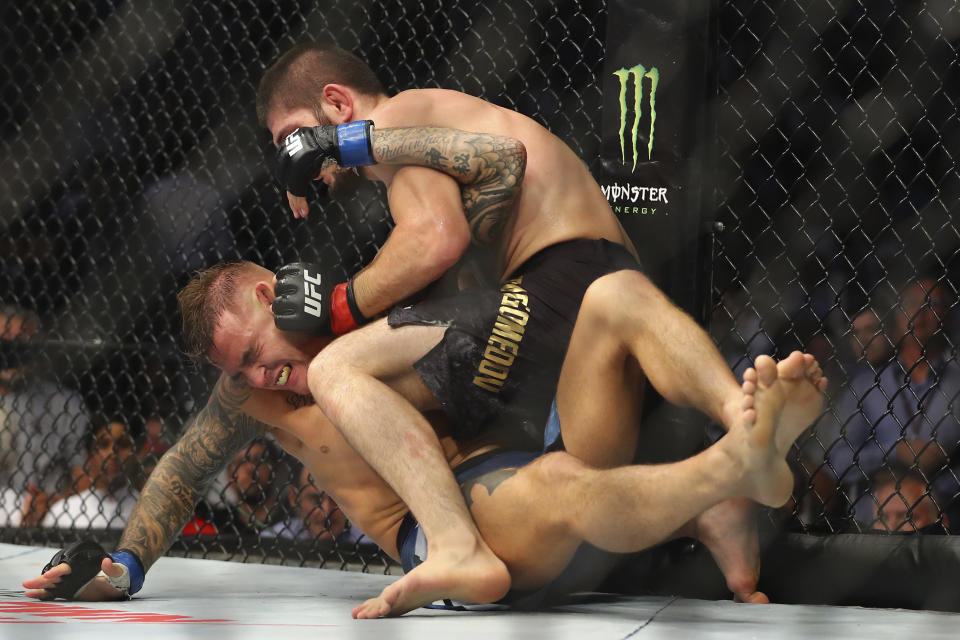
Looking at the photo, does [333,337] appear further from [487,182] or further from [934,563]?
[934,563]

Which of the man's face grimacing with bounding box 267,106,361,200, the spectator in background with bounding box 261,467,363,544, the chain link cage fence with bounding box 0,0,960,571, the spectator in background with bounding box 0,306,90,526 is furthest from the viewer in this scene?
the spectator in background with bounding box 0,306,90,526

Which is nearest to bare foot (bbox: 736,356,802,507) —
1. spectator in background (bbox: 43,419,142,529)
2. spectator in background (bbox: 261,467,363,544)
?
spectator in background (bbox: 261,467,363,544)

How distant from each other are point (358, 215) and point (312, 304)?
1.47 m

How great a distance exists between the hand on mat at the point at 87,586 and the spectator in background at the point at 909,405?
4.40 feet

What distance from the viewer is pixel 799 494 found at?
2195mm

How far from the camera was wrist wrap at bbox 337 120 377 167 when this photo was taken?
1789mm

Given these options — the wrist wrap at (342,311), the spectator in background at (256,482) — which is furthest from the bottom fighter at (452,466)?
the spectator in background at (256,482)

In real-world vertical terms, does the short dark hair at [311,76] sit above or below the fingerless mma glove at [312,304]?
above

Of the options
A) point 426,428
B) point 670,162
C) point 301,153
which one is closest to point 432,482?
point 426,428

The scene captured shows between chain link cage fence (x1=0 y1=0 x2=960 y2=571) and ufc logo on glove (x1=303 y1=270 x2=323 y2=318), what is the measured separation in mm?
786

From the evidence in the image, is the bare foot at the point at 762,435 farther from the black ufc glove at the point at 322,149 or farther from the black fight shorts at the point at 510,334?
the black ufc glove at the point at 322,149

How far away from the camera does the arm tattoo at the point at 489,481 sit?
1.71 meters

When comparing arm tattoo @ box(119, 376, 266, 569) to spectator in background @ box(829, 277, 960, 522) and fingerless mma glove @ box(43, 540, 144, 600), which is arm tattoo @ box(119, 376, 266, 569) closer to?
fingerless mma glove @ box(43, 540, 144, 600)

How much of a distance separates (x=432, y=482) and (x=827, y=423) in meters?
1.27
